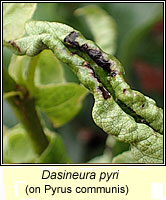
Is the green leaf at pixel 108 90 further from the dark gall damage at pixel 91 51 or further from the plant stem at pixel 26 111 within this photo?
the plant stem at pixel 26 111

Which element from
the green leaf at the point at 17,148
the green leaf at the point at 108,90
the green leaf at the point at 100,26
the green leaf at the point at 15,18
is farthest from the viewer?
the green leaf at the point at 100,26

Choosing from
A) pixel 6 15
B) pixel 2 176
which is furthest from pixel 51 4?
pixel 2 176

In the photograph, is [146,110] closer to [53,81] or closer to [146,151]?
[146,151]

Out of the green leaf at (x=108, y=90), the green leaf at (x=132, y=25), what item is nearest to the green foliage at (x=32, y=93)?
the green leaf at (x=108, y=90)

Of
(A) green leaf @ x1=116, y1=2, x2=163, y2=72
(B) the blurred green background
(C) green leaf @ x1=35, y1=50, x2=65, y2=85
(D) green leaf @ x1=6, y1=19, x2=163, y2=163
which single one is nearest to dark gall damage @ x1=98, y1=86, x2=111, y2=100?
(D) green leaf @ x1=6, y1=19, x2=163, y2=163

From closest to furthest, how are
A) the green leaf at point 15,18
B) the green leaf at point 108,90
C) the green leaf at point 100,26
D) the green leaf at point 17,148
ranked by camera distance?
1. the green leaf at point 108,90
2. the green leaf at point 15,18
3. the green leaf at point 17,148
4. the green leaf at point 100,26

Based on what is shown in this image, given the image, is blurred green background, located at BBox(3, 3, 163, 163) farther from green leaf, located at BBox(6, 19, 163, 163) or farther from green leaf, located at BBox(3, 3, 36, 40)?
green leaf, located at BBox(6, 19, 163, 163)

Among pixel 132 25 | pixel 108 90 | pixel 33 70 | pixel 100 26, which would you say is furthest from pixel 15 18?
pixel 132 25
